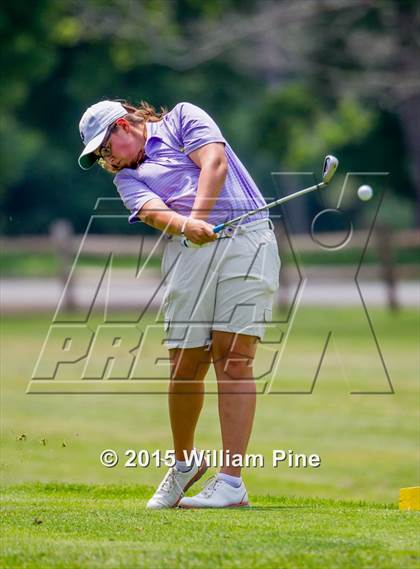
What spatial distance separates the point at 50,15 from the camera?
90.6ft

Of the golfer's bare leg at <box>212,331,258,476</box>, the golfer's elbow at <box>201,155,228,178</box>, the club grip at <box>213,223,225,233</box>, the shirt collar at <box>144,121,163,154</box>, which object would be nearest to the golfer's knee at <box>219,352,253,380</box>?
the golfer's bare leg at <box>212,331,258,476</box>

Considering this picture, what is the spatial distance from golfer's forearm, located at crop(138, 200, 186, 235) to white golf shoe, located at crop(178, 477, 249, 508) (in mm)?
1145

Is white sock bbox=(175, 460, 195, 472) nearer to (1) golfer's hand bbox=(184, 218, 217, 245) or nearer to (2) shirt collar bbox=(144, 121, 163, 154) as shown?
(1) golfer's hand bbox=(184, 218, 217, 245)

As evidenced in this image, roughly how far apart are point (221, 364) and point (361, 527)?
3.63 feet

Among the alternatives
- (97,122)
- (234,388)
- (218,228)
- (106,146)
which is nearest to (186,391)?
(234,388)

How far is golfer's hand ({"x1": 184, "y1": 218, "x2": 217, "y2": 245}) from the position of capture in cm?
618

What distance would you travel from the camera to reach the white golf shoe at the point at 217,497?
640cm

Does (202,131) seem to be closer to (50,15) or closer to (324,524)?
(324,524)

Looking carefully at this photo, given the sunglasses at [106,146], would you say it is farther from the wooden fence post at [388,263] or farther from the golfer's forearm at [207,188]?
the wooden fence post at [388,263]

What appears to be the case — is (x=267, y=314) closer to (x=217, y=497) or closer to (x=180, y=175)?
(x=180, y=175)

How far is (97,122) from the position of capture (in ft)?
21.1

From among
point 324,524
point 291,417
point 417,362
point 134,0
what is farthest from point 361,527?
point 134,0

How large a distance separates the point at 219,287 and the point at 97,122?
2.99 feet

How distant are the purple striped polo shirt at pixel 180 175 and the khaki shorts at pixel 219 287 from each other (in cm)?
14
